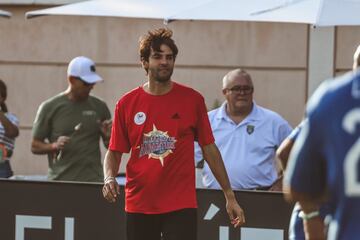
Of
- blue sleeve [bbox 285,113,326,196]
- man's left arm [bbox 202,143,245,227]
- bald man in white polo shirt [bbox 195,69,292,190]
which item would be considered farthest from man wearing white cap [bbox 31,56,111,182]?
blue sleeve [bbox 285,113,326,196]

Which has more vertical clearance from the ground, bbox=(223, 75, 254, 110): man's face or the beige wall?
the beige wall

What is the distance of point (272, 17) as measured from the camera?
1084 cm

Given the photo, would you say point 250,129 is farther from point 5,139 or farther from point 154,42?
point 5,139

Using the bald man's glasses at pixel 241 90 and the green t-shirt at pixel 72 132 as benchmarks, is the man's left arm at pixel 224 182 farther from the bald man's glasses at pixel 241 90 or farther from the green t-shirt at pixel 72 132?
the green t-shirt at pixel 72 132

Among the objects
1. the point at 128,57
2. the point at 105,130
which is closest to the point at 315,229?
the point at 105,130

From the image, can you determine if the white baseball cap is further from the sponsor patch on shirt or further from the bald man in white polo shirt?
the bald man in white polo shirt

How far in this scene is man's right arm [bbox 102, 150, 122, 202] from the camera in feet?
26.0

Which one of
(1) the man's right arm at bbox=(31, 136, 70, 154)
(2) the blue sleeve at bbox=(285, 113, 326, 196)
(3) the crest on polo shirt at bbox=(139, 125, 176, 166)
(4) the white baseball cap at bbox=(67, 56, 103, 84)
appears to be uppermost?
(4) the white baseball cap at bbox=(67, 56, 103, 84)

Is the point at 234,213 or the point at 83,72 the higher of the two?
the point at 83,72

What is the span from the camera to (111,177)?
806 cm

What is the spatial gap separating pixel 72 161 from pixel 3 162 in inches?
42.7

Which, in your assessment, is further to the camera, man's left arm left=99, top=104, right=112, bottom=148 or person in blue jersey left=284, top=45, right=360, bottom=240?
man's left arm left=99, top=104, right=112, bottom=148

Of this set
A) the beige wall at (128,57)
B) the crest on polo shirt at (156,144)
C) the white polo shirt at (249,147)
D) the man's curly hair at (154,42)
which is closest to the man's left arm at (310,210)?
the crest on polo shirt at (156,144)

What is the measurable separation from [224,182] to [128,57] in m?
8.45
